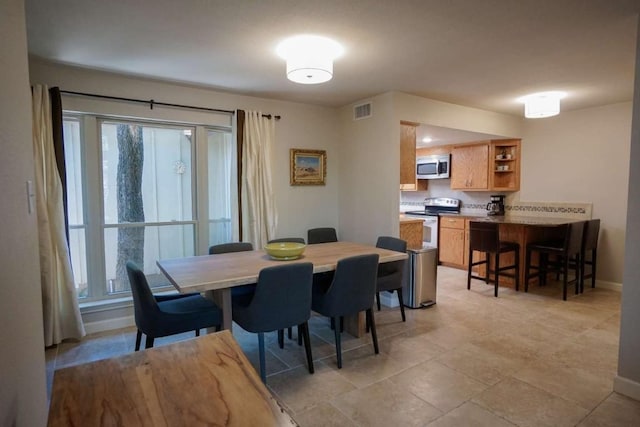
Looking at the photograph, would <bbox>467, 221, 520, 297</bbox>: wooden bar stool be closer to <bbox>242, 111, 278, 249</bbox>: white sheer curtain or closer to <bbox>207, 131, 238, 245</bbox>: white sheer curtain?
<bbox>242, 111, 278, 249</bbox>: white sheer curtain

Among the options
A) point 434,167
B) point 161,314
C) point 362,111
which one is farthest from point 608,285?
point 161,314

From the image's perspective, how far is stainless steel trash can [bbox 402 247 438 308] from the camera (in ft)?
12.9

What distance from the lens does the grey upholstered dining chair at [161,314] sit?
227 centimetres

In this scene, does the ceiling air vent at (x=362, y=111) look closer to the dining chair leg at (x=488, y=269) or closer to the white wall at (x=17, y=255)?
the dining chair leg at (x=488, y=269)

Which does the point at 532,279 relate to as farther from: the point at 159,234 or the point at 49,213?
the point at 49,213

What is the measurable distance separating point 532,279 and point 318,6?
15.2ft

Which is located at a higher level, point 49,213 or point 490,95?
point 490,95

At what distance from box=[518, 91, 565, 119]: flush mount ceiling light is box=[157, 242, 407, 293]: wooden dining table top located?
7.77 ft

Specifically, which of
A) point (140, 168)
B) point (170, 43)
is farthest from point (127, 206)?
point (170, 43)

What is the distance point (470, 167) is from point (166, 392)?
18.9 feet

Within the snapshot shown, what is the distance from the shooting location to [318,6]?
203 cm

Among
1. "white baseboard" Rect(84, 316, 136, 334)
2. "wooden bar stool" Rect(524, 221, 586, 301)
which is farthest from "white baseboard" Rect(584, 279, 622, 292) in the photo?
"white baseboard" Rect(84, 316, 136, 334)

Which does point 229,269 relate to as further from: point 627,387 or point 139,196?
point 627,387

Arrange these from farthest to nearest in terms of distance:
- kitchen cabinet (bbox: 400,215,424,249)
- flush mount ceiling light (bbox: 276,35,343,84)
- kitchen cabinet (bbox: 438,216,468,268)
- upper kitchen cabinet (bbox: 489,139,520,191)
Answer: kitchen cabinet (bbox: 438,216,468,268) < upper kitchen cabinet (bbox: 489,139,520,191) < kitchen cabinet (bbox: 400,215,424,249) < flush mount ceiling light (bbox: 276,35,343,84)
